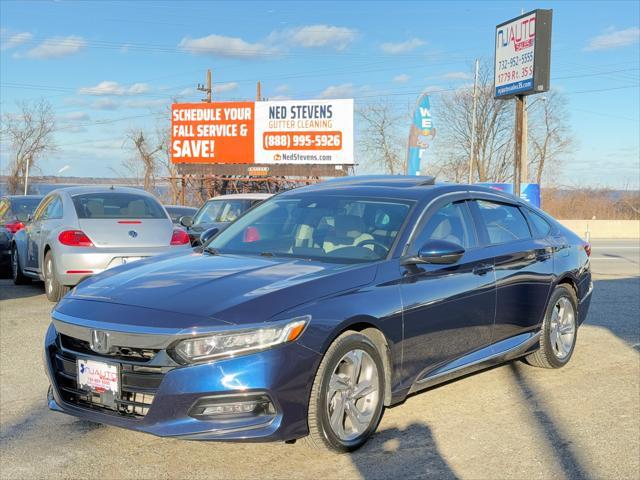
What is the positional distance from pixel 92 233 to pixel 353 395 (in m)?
5.91

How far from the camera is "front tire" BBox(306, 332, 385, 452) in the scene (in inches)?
159

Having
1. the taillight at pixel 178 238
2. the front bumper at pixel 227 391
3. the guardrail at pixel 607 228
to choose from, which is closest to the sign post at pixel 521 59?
the taillight at pixel 178 238

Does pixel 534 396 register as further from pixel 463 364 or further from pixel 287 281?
pixel 287 281

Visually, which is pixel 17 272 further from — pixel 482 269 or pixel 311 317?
pixel 311 317

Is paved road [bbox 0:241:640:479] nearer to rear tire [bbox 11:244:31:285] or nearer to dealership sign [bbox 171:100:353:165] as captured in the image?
rear tire [bbox 11:244:31:285]

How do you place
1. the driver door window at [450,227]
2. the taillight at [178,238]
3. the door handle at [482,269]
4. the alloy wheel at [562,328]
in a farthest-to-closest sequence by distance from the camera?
1. the taillight at [178,238]
2. the alloy wheel at [562,328]
3. the door handle at [482,269]
4. the driver door window at [450,227]

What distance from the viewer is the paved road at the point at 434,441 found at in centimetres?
404

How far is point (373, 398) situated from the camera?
446 centimetres

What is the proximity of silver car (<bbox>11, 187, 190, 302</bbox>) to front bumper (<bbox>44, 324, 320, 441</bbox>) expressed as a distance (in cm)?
552

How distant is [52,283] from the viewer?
9.70 meters

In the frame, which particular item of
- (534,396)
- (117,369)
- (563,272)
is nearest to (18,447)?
(117,369)

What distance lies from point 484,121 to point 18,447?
55.2 meters

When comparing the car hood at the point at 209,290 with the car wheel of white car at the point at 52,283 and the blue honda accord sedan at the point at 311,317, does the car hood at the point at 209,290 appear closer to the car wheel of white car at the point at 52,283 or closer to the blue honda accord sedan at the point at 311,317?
the blue honda accord sedan at the point at 311,317

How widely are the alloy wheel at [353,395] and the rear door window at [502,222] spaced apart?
1.86 metres
